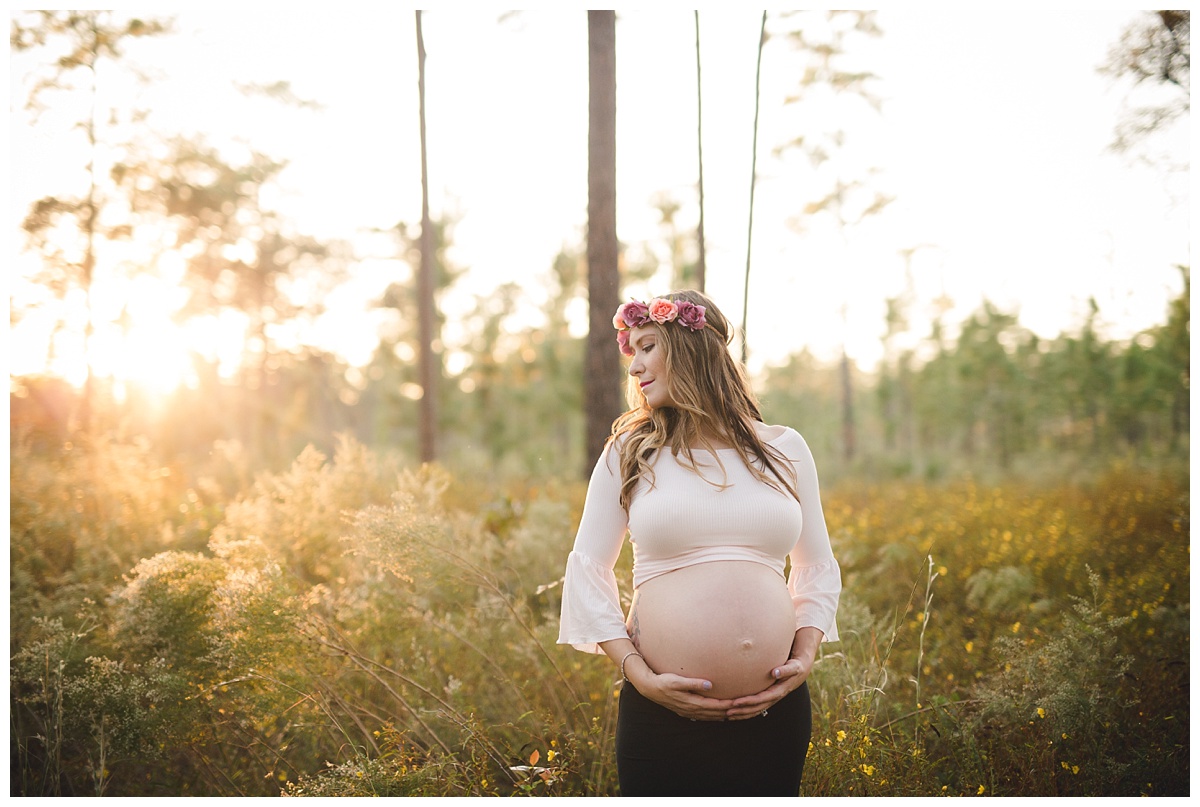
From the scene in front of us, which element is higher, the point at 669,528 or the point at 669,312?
the point at 669,312

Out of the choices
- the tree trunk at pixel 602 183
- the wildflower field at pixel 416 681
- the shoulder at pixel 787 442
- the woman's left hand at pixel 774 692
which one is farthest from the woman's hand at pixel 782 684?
the tree trunk at pixel 602 183

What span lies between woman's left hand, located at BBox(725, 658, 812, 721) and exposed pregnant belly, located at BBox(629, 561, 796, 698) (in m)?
0.04

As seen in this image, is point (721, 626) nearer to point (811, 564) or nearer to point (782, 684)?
A: point (782, 684)

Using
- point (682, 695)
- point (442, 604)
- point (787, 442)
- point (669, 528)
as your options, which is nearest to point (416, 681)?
point (442, 604)

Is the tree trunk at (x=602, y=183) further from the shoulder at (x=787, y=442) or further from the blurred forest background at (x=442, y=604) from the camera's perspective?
the shoulder at (x=787, y=442)

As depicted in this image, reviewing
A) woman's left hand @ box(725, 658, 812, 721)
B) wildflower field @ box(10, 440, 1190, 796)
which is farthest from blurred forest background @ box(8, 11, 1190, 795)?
woman's left hand @ box(725, 658, 812, 721)

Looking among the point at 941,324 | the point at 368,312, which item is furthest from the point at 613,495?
the point at 941,324

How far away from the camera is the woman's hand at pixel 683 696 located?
2.25m

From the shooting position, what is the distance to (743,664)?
7.63ft

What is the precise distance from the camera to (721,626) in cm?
232

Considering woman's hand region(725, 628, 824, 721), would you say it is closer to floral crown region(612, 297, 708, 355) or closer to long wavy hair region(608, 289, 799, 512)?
long wavy hair region(608, 289, 799, 512)

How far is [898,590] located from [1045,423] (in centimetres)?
3825

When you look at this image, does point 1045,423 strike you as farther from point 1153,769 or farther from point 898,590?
point 1153,769

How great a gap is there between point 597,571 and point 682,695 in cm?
45
